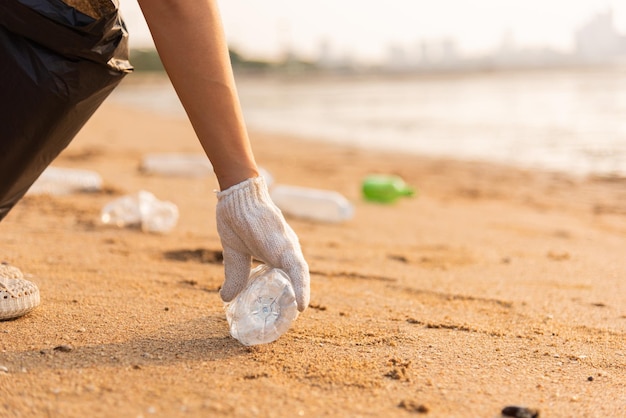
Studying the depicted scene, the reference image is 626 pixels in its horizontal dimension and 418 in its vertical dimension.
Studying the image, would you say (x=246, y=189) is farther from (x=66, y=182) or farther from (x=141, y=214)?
(x=66, y=182)

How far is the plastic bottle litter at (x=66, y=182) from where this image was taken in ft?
12.8

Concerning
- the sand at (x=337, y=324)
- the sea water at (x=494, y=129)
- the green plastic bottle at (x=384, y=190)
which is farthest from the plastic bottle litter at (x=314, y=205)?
the sea water at (x=494, y=129)

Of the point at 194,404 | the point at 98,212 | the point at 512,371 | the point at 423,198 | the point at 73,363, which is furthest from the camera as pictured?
the point at 423,198

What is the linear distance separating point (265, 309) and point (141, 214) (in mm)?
1687

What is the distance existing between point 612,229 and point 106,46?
3.40 metres

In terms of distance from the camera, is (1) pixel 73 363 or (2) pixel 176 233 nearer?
(1) pixel 73 363

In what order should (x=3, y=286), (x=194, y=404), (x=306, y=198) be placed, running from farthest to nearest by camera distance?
(x=306, y=198) < (x=3, y=286) < (x=194, y=404)

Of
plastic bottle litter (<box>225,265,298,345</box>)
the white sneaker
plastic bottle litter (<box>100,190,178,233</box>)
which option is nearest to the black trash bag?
the white sneaker

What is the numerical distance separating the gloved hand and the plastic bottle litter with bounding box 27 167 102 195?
2536mm

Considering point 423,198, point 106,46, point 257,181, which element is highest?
point 106,46

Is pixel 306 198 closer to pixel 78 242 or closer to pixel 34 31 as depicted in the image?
pixel 78 242

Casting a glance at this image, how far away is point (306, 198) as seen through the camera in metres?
4.02

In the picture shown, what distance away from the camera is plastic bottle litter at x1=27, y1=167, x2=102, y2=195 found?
12.8 feet

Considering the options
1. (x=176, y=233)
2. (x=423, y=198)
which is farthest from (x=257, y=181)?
(x=423, y=198)
